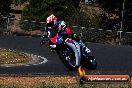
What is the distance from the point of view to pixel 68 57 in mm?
14078

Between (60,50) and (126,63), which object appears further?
(126,63)

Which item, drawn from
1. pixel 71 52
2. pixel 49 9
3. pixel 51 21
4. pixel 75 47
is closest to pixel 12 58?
pixel 71 52

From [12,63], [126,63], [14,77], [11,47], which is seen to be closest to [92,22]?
[11,47]

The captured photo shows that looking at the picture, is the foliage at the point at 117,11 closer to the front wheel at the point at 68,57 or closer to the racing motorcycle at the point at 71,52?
the racing motorcycle at the point at 71,52

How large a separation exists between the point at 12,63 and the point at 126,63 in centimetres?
677

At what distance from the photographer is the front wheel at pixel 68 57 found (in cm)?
1398

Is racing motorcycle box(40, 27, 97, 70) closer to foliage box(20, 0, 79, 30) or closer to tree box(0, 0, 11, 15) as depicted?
foliage box(20, 0, 79, 30)

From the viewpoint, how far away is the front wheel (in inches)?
551

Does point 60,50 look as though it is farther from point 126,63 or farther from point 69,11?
point 69,11

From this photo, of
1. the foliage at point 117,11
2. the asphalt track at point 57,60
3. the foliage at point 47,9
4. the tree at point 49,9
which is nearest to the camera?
the asphalt track at point 57,60

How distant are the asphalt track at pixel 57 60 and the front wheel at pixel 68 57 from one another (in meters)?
6.46

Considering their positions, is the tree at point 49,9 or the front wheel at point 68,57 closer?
the front wheel at point 68,57

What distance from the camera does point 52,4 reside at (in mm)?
50469

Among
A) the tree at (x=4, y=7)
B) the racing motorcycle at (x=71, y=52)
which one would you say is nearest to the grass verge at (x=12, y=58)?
the racing motorcycle at (x=71, y=52)
